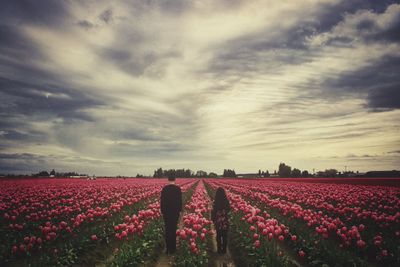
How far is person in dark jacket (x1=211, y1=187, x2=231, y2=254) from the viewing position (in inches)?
377

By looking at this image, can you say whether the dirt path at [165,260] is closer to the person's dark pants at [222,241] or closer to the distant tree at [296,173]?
the person's dark pants at [222,241]

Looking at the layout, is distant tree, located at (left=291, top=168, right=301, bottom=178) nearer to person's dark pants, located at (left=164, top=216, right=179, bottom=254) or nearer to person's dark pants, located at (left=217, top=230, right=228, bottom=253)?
person's dark pants, located at (left=217, top=230, right=228, bottom=253)

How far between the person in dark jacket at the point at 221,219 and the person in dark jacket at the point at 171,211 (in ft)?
4.40

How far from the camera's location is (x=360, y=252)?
9289 mm

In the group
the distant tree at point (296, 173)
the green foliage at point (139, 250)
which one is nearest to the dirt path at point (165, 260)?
the green foliage at point (139, 250)

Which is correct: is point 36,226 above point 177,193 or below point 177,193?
below

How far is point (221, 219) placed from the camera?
959cm

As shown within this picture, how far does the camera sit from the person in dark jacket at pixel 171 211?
979 centimetres

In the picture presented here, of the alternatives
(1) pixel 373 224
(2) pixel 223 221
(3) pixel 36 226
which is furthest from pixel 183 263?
(1) pixel 373 224

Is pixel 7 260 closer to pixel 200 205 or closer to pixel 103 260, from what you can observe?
pixel 103 260

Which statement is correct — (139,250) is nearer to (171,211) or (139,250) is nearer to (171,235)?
(171,235)

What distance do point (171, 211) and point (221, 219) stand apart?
1786 millimetres

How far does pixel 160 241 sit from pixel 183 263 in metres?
3.40

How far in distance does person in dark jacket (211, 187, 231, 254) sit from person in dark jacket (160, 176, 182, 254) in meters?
1.34
